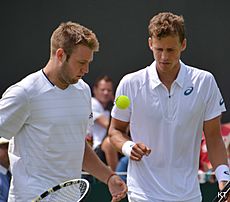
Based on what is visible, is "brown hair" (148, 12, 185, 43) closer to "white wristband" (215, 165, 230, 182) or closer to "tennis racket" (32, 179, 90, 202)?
"white wristband" (215, 165, 230, 182)

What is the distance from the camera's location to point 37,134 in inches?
162

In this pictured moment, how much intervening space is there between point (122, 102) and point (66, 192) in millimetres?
780

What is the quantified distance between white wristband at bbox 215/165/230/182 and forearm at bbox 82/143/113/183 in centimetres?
64

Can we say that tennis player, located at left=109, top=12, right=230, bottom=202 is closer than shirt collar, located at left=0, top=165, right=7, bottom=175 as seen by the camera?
Yes

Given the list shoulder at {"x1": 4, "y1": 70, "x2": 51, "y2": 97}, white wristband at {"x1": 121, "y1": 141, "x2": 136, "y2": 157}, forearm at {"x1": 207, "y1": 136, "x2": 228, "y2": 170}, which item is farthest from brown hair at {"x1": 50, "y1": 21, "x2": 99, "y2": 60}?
forearm at {"x1": 207, "y1": 136, "x2": 228, "y2": 170}

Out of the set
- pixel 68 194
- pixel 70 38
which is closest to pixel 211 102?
pixel 70 38

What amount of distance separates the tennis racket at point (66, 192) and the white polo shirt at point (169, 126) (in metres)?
0.64

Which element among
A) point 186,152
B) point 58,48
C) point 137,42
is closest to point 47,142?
point 58,48

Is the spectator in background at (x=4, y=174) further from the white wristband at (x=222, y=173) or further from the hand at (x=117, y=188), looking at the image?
the white wristband at (x=222, y=173)

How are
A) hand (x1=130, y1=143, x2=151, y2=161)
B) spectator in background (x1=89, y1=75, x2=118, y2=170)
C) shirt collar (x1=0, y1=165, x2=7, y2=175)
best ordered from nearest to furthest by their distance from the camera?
hand (x1=130, y1=143, x2=151, y2=161) → shirt collar (x1=0, y1=165, x2=7, y2=175) → spectator in background (x1=89, y1=75, x2=118, y2=170)

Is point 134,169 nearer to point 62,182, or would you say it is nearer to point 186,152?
point 186,152

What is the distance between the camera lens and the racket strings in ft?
13.0

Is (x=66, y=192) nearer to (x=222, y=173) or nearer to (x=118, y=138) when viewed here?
(x=118, y=138)

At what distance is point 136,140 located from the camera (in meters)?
4.69
